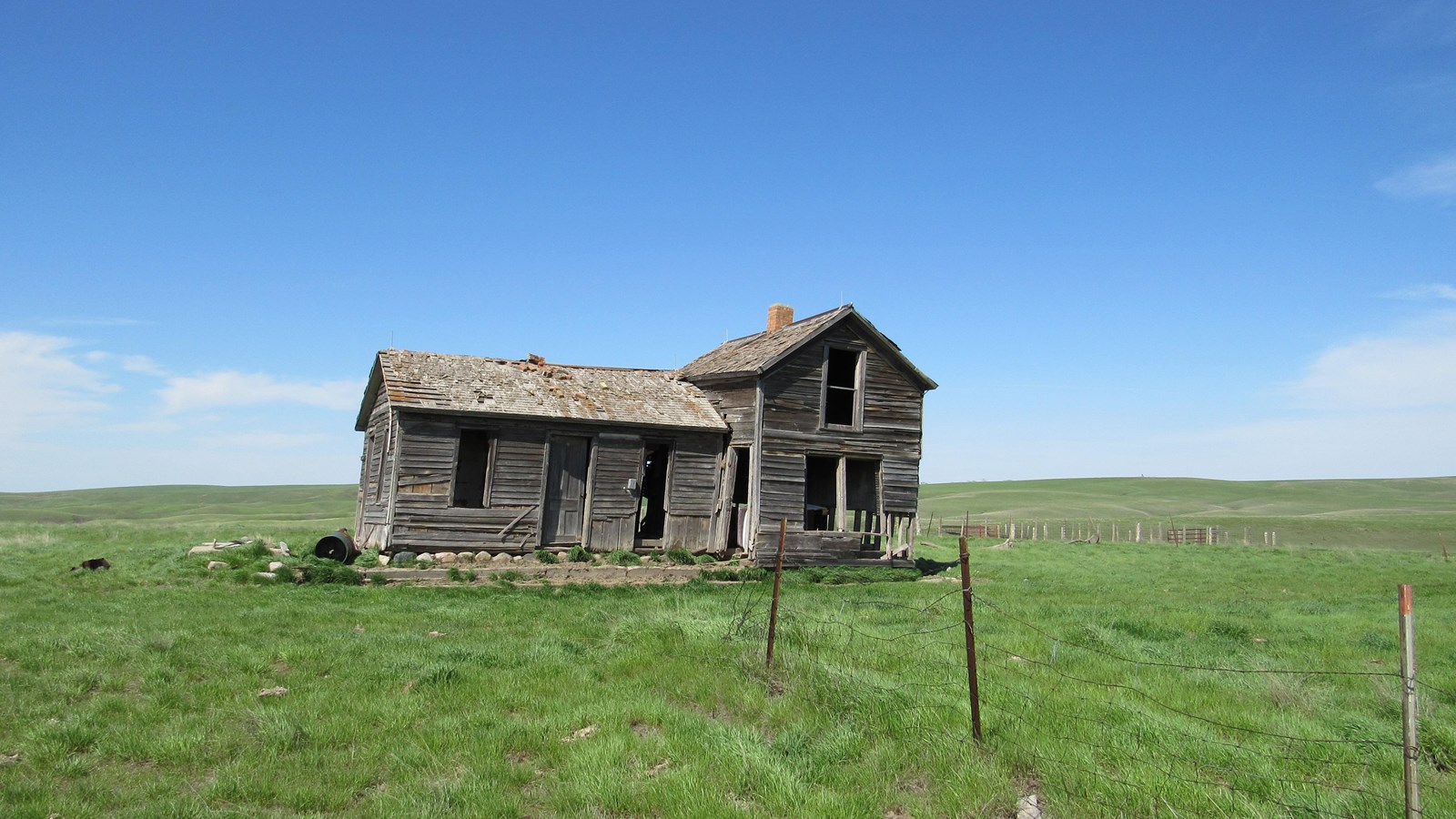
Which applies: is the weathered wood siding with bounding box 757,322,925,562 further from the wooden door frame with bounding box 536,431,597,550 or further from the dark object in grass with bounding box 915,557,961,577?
the wooden door frame with bounding box 536,431,597,550

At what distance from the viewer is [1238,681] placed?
354 inches

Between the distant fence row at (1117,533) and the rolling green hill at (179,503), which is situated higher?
the distant fence row at (1117,533)

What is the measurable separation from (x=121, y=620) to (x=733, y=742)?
30.8 feet

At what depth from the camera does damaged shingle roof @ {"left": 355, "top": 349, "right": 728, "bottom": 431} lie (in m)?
20.0

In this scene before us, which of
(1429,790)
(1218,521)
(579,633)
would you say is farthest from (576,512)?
(1218,521)

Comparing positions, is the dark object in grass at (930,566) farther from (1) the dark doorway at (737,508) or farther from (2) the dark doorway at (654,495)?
(2) the dark doorway at (654,495)

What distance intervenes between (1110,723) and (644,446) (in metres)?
15.6

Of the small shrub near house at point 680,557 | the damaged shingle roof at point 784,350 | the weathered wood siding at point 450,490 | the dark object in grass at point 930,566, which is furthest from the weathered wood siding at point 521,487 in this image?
the dark object in grass at point 930,566

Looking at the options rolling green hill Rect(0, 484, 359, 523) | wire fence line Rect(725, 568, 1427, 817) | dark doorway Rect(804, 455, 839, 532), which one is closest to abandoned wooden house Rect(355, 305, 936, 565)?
dark doorway Rect(804, 455, 839, 532)

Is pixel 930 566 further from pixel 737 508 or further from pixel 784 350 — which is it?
pixel 784 350

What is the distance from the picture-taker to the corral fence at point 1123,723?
5.27m

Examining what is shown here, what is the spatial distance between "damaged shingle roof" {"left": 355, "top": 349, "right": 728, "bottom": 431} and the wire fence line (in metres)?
10.9

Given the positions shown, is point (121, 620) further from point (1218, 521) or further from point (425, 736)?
point (1218, 521)

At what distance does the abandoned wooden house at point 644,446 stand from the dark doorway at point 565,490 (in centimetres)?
3
